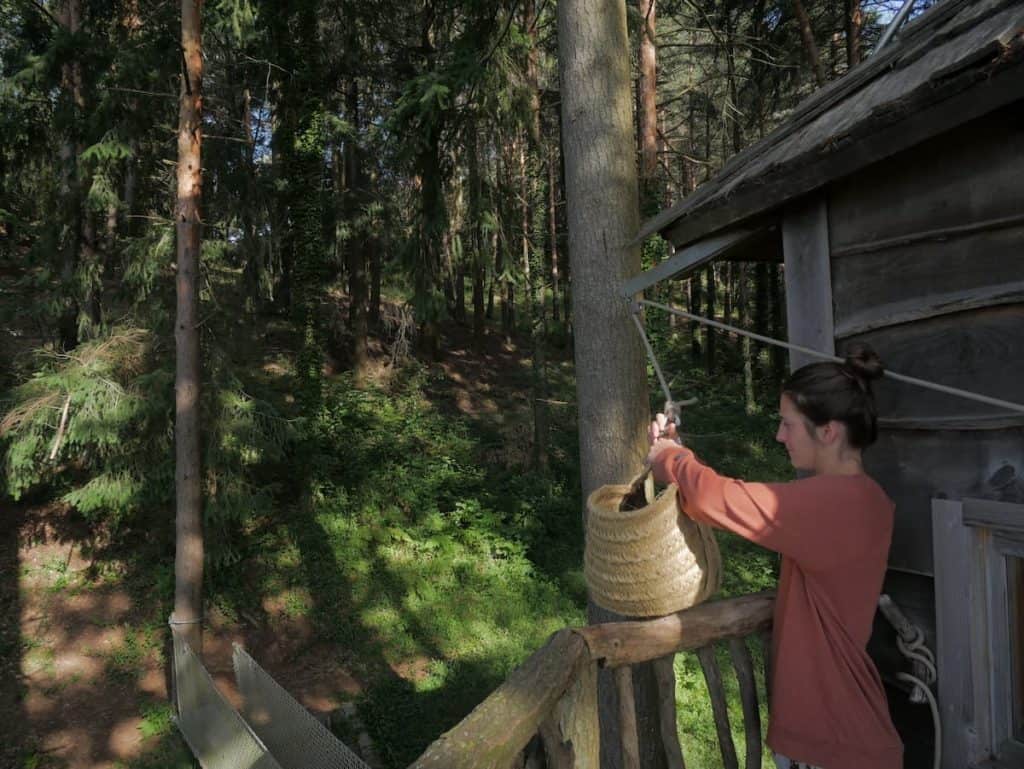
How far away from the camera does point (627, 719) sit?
7.20 ft

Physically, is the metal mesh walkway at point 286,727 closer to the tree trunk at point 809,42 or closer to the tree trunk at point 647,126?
the tree trunk at point 647,126

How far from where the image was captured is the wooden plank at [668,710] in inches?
92.7

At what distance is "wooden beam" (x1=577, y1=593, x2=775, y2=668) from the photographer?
2.04 metres

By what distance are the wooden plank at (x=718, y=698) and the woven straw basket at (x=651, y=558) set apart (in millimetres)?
395

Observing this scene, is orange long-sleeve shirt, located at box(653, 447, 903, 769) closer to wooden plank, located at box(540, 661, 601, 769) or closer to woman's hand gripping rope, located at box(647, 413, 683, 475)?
woman's hand gripping rope, located at box(647, 413, 683, 475)

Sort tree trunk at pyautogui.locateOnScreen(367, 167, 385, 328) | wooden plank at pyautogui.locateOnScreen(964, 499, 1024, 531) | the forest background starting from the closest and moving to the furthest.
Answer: wooden plank at pyautogui.locateOnScreen(964, 499, 1024, 531), the forest background, tree trunk at pyautogui.locateOnScreen(367, 167, 385, 328)

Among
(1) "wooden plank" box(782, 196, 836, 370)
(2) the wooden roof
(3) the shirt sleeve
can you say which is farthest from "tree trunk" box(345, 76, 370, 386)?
(3) the shirt sleeve

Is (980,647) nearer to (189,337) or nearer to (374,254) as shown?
(189,337)

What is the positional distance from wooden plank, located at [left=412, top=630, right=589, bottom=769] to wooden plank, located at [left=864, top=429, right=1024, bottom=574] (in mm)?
1349

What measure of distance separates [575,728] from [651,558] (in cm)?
53

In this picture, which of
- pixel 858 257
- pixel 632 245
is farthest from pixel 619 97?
pixel 858 257

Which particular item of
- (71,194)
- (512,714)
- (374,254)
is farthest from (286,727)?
(374,254)

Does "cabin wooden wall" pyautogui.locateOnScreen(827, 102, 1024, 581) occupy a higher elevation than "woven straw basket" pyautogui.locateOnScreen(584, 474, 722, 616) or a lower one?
higher

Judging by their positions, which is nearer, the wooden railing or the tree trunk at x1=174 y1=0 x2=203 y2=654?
the wooden railing
